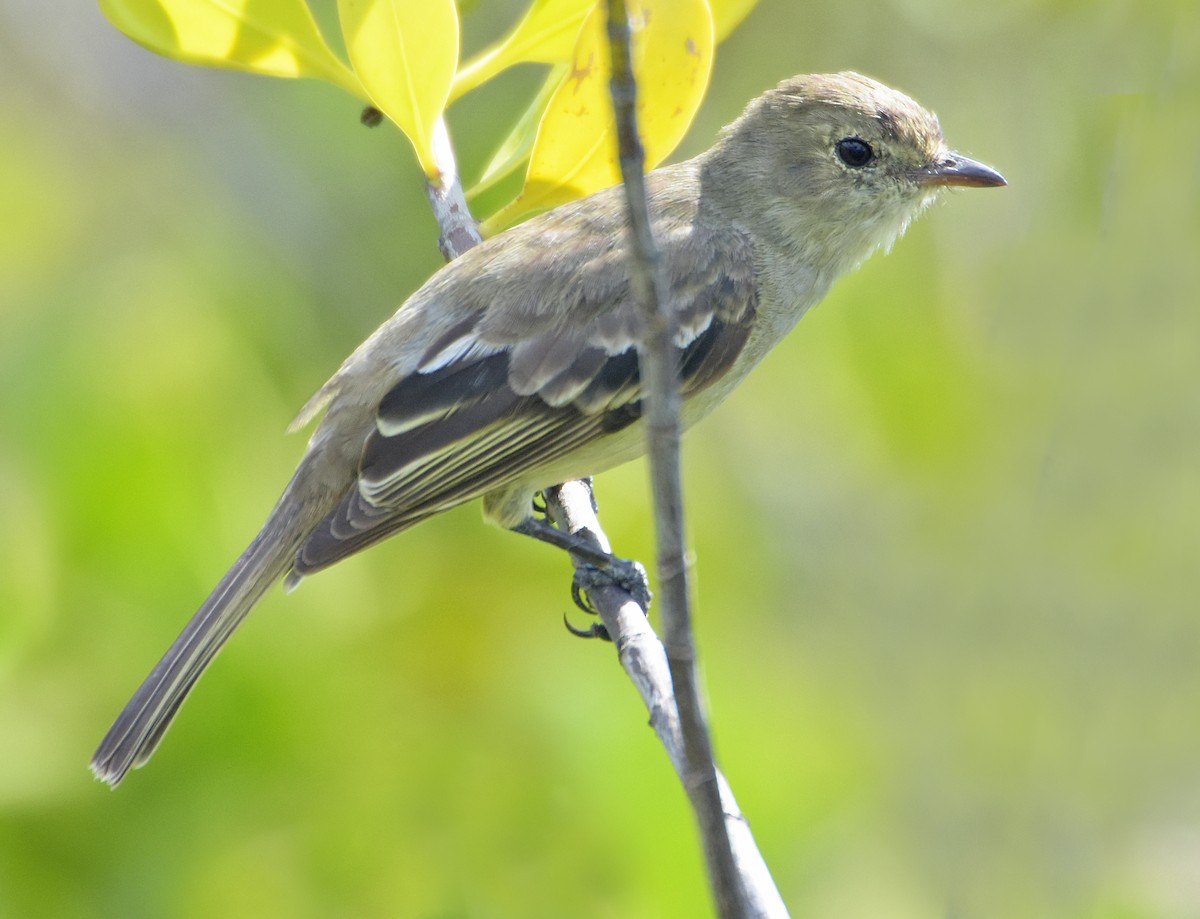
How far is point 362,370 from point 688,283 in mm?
930

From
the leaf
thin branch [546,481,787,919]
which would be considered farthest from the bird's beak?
thin branch [546,481,787,919]

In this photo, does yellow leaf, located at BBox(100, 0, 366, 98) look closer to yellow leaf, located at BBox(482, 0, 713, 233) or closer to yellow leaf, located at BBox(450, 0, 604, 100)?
yellow leaf, located at BBox(450, 0, 604, 100)

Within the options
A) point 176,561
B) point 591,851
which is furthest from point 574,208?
point 591,851

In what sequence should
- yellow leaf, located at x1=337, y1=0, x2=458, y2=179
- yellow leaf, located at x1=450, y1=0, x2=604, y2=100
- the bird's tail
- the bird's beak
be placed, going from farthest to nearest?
1. the bird's beak
2. yellow leaf, located at x1=450, y1=0, x2=604, y2=100
3. yellow leaf, located at x1=337, y1=0, x2=458, y2=179
4. the bird's tail

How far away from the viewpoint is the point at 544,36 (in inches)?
129

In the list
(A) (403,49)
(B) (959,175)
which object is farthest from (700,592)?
A: (A) (403,49)

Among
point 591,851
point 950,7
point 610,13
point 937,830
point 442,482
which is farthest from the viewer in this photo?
point 950,7

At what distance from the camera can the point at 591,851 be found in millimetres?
3115

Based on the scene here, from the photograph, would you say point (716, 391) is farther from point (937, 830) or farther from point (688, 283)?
point (937, 830)

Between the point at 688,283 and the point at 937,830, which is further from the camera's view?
the point at 688,283

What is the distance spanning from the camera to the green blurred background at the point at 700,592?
10.2 ft

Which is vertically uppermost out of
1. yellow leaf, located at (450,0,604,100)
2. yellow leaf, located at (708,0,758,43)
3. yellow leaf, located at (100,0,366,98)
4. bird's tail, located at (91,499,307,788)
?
yellow leaf, located at (100,0,366,98)

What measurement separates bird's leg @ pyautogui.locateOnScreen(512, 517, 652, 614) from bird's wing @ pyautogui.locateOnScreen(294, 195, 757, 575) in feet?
0.75

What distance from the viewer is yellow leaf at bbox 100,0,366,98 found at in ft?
10.1
